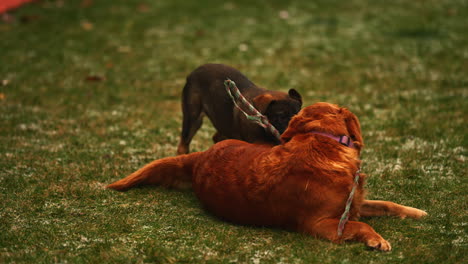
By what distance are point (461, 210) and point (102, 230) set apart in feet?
9.38

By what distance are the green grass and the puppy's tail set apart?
0.36 ft

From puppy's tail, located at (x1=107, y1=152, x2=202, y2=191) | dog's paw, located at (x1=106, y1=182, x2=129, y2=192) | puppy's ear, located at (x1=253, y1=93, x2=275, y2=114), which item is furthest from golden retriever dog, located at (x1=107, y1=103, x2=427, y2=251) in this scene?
puppy's ear, located at (x1=253, y1=93, x2=275, y2=114)

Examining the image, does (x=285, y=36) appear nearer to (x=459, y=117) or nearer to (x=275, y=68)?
(x=275, y=68)

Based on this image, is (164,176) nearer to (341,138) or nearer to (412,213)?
(341,138)

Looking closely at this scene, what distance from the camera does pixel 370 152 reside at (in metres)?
6.40

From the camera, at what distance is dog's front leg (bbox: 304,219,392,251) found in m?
3.81

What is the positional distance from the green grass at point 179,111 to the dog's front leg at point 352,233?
0.22 feet

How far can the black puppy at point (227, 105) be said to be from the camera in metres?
5.57

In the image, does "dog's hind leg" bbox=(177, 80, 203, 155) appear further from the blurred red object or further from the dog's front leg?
the blurred red object

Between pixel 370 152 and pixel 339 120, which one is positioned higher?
pixel 339 120

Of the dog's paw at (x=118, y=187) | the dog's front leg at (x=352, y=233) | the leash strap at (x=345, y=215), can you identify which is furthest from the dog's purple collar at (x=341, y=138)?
the dog's paw at (x=118, y=187)

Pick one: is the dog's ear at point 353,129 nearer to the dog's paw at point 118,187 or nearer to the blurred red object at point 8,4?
the dog's paw at point 118,187

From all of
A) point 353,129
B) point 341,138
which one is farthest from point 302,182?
point 353,129

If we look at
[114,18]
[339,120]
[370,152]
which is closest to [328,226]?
[339,120]
